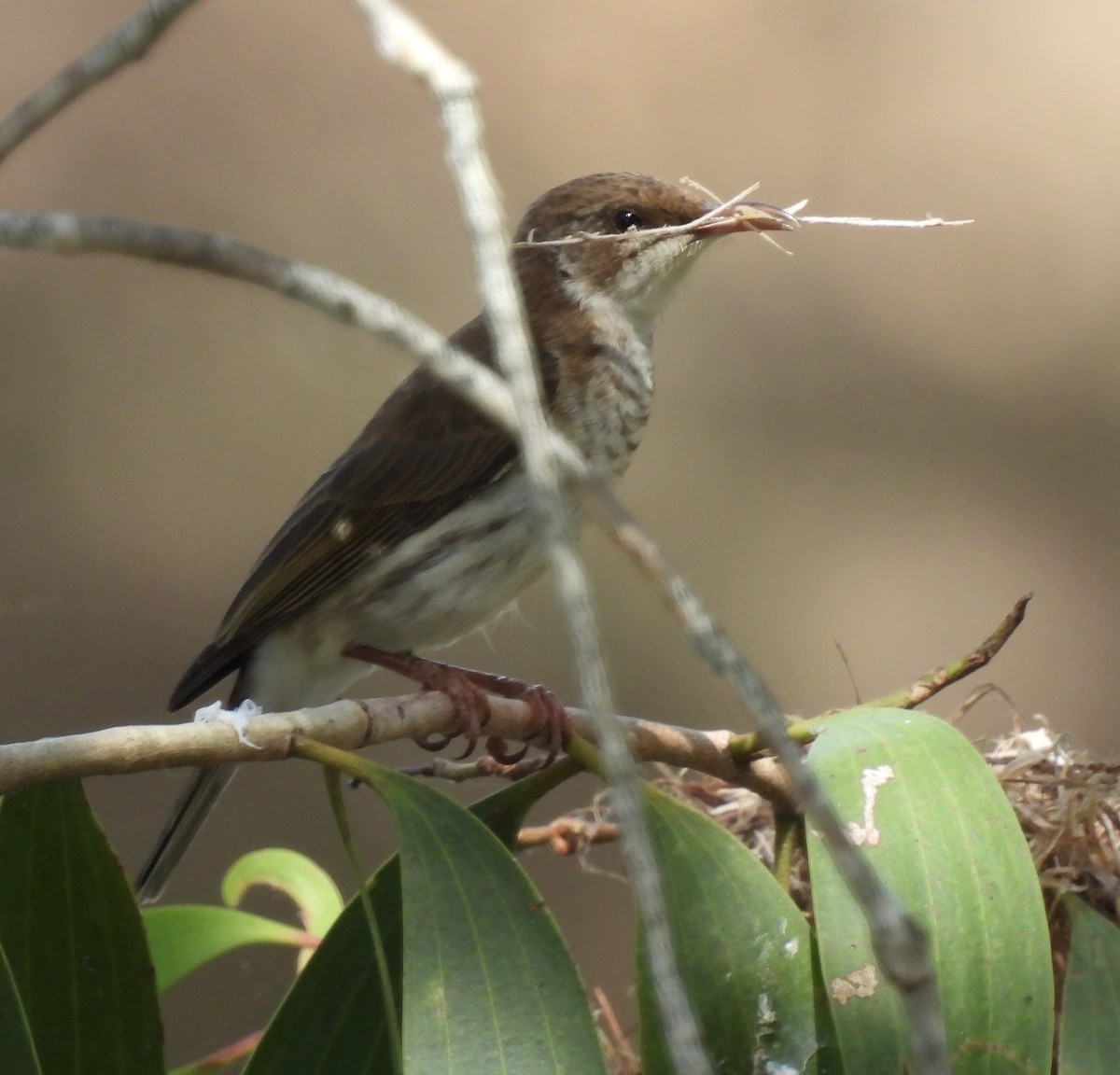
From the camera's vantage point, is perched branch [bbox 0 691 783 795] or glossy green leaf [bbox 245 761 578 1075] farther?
glossy green leaf [bbox 245 761 578 1075]

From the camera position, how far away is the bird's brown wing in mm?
2328

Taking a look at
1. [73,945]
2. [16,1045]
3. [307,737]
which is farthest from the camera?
[73,945]

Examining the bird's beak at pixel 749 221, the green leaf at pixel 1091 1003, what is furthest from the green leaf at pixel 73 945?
the bird's beak at pixel 749 221

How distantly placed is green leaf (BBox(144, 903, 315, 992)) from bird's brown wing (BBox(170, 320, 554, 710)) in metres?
0.50

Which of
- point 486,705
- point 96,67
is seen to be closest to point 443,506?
point 486,705

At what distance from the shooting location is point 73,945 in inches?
56.8

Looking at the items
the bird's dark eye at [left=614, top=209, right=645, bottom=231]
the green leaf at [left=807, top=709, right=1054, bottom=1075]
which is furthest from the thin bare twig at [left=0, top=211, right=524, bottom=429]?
the bird's dark eye at [left=614, top=209, right=645, bottom=231]

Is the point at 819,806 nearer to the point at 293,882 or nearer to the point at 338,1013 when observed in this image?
the point at 338,1013

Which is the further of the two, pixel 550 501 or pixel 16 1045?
pixel 16 1045

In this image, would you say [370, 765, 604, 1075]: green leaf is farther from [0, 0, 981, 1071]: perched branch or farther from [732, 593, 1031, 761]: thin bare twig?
[0, 0, 981, 1071]: perched branch

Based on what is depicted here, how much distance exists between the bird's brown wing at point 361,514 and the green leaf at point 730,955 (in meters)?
0.98

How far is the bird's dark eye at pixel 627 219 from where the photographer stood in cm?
251

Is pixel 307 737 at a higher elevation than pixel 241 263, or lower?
lower

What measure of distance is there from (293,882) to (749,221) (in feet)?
3.80
